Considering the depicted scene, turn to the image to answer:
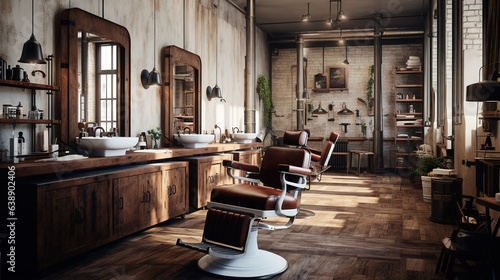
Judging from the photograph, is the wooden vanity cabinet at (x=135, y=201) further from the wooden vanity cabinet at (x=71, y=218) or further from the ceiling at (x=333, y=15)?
the ceiling at (x=333, y=15)

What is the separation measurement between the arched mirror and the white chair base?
178 centimetres

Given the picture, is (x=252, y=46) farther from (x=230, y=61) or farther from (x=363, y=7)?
(x=363, y=7)

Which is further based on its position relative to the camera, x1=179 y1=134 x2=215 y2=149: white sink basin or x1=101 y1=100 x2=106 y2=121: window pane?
x1=179 y1=134 x2=215 y2=149: white sink basin

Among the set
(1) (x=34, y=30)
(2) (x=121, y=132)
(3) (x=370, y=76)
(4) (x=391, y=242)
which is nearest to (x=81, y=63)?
(1) (x=34, y=30)

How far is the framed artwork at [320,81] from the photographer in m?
11.3

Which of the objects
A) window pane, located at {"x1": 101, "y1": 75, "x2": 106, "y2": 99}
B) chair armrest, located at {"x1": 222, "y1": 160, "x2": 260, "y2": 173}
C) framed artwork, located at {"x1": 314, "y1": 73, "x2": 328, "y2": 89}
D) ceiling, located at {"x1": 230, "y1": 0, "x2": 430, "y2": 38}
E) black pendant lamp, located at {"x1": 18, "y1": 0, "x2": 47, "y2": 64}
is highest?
ceiling, located at {"x1": 230, "y1": 0, "x2": 430, "y2": 38}

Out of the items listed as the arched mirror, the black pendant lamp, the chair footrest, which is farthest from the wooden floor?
the black pendant lamp

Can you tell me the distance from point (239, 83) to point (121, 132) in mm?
4222

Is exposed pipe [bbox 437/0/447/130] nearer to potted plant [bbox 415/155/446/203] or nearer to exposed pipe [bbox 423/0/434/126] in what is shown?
potted plant [bbox 415/155/446/203]

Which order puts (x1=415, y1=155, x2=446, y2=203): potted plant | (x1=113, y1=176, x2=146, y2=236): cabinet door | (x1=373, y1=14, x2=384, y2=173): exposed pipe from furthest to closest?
(x1=373, y1=14, x2=384, y2=173): exposed pipe → (x1=415, y1=155, x2=446, y2=203): potted plant → (x1=113, y1=176, x2=146, y2=236): cabinet door

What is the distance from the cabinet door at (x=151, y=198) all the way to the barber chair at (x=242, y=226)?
1021 millimetres

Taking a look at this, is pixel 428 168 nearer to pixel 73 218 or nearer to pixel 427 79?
pixel 427 79

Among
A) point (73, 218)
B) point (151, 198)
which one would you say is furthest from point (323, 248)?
point (73, 218)

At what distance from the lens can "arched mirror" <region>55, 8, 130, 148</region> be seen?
378 cm
